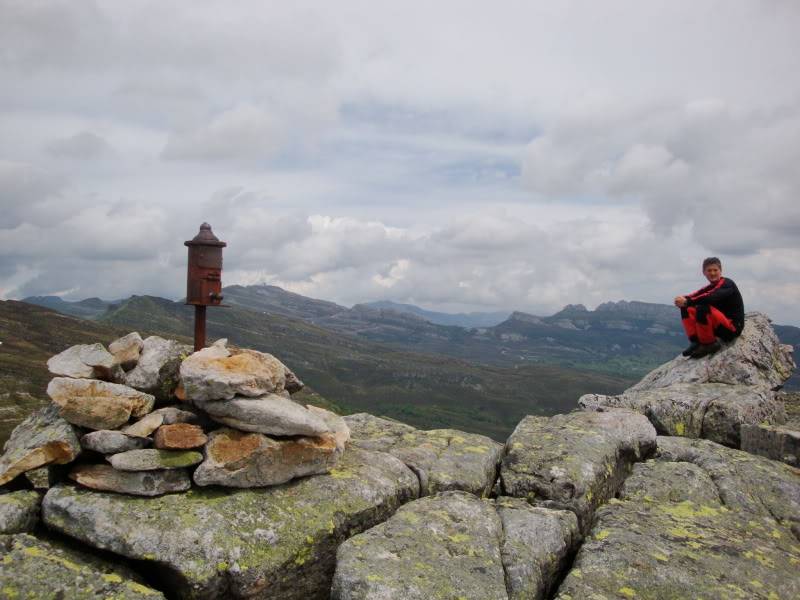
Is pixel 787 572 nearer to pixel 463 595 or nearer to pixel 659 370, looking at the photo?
pixel 463 595

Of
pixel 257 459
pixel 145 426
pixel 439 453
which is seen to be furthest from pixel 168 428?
pixel 439 453

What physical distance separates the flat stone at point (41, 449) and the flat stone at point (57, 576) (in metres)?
1.70

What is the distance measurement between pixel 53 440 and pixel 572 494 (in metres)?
12.0

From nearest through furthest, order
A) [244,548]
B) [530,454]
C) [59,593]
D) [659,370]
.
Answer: [59,593]
[244,548]
[530,454]
[659,370]

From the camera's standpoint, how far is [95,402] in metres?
12.2

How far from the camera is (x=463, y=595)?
9711 millimetres

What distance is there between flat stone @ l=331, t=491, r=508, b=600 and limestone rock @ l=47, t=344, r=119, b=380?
7.50 m

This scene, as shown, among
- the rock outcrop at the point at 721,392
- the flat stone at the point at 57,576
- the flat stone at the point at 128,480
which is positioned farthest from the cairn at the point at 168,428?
the rock outcrop at the point at 721,392

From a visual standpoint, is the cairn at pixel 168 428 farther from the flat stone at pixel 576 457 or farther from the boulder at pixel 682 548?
the boulder at pixel 682 548

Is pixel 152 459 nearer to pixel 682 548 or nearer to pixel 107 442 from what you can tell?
pixel 107 442

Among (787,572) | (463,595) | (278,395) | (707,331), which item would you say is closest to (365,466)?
(278,395)

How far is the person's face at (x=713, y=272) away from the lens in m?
23.1

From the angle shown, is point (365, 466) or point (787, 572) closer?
point (787, 572)

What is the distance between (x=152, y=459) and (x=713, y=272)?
73.5 ft
